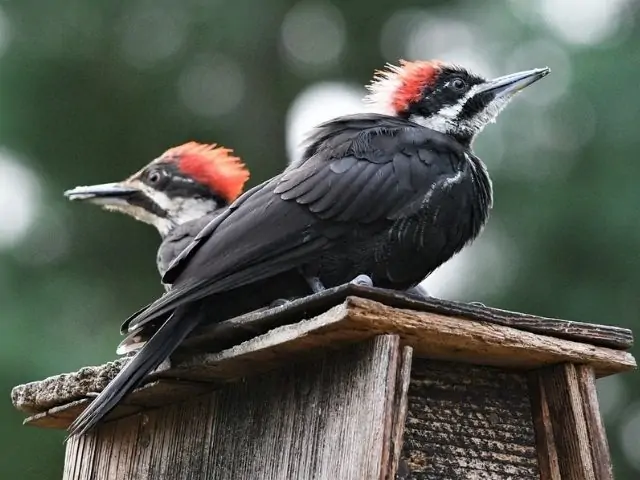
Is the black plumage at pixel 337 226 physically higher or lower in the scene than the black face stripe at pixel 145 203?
lower

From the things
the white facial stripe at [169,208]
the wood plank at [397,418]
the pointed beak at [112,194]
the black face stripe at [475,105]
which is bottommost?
the wood plank at [397,418]

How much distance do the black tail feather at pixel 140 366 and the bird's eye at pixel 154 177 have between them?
9.24ft

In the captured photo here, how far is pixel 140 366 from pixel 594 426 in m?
1.02

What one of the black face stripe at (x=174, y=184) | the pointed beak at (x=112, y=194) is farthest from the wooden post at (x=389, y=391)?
the pointed beak at (x=112, y=194)

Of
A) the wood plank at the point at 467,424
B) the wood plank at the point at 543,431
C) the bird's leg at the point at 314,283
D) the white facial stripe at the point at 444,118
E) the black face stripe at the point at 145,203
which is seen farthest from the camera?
the black face stripe at the point at 145,203

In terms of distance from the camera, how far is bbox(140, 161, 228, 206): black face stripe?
5.21m

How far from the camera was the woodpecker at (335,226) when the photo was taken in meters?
2.59

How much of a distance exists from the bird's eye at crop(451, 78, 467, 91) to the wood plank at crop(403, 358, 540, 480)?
4.01 ft

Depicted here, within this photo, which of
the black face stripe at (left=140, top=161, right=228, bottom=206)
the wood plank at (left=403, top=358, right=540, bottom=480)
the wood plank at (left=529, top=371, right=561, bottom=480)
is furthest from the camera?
the black face stripe at (left=140, top=161, right=228, bottom=206)

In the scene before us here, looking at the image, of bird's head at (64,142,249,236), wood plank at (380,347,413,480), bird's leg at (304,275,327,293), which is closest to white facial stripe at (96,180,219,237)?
bird's head at (64,142,249,236)

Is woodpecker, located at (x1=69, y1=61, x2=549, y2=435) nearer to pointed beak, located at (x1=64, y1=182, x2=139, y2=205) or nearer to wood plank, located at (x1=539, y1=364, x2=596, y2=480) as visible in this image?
wood plank, located at (x1=539, y1=364, x2=596, y2=480)

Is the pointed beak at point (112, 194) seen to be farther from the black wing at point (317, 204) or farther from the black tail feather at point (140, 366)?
the black tail feather at point (140, 366)

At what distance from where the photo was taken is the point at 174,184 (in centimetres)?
530

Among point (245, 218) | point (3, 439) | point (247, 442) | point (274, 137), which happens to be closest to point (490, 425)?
point (247, 442)
